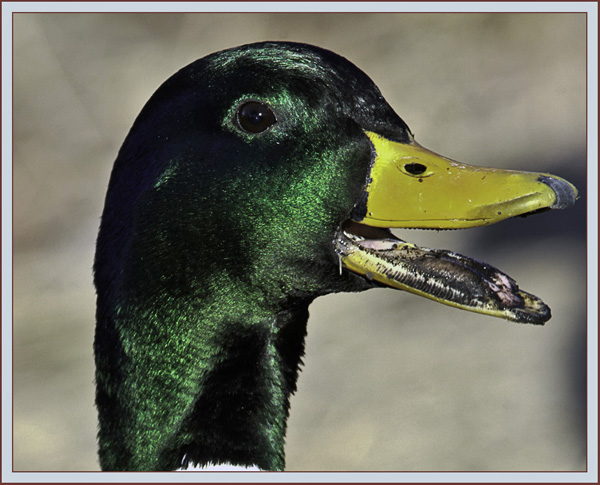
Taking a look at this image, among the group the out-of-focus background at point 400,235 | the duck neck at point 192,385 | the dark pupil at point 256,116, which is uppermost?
the dark pupil at point 256,116

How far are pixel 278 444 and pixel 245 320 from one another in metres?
0.33

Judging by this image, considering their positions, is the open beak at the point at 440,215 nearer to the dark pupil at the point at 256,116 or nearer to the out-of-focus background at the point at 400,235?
the dark pupil at the point at 256,116

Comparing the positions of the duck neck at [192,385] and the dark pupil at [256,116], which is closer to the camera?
the dark pupil at [256,116]

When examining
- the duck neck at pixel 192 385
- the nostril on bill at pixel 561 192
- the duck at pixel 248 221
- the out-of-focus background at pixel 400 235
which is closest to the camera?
the nostril on bill at pixel 561 192

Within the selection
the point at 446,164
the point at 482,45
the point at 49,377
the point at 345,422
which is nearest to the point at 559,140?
the point at 482,45

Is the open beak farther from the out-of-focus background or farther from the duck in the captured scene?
the out-of-focus background

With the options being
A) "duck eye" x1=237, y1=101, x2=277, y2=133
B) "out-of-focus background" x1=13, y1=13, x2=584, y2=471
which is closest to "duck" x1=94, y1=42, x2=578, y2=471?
"duck eye" x1=237, y1=101, x2=277, y2=133

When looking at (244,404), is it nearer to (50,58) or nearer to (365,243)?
(365,243)

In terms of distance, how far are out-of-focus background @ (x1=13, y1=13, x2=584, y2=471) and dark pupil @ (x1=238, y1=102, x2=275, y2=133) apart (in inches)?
112

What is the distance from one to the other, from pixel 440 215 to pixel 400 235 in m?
2.79

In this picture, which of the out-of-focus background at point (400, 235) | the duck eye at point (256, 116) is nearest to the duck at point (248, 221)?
the duck eye at point (256, 116)

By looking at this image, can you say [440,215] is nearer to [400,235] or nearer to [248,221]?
[248,221]

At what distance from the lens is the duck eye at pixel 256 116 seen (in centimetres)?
178

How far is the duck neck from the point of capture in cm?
188
